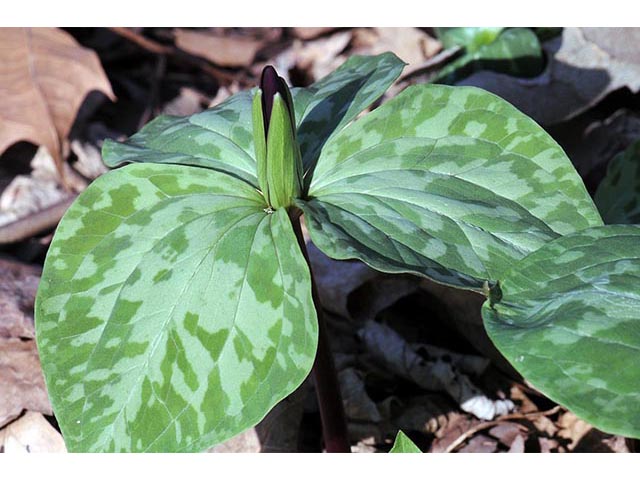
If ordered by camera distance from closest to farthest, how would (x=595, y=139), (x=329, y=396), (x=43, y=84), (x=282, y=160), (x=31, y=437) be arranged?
(x=282, y=160)
(x=329, y=396)
(x=31, y=437)
(x=595, y=139)
(x=43, y=84)

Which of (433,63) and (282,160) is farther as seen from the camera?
(433,63)

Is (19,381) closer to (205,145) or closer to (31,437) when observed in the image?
(31,437)

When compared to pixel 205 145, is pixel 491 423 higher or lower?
lower

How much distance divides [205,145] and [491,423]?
2.96ft

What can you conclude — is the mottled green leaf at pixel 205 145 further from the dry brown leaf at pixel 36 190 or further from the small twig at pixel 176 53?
the small twig at pixel 176 53

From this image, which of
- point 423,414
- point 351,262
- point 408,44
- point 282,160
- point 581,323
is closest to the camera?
point 581,323

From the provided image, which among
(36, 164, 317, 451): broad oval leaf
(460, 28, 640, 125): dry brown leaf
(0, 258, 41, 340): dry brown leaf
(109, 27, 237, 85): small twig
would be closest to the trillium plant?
(36, 164, 317, 451): broad oval leaf

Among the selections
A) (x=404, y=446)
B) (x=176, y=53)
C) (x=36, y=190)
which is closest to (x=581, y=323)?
(x=404, y=446)

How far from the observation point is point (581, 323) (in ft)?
3.65

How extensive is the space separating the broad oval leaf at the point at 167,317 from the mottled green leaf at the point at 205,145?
10 centimetres

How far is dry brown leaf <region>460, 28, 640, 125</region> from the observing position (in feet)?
8.54

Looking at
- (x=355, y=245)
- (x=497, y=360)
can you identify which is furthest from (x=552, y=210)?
(x=497, y=360)

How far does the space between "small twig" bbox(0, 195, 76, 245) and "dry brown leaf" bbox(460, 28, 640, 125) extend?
1.32 meters

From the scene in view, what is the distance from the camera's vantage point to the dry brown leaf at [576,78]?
2604 mm
